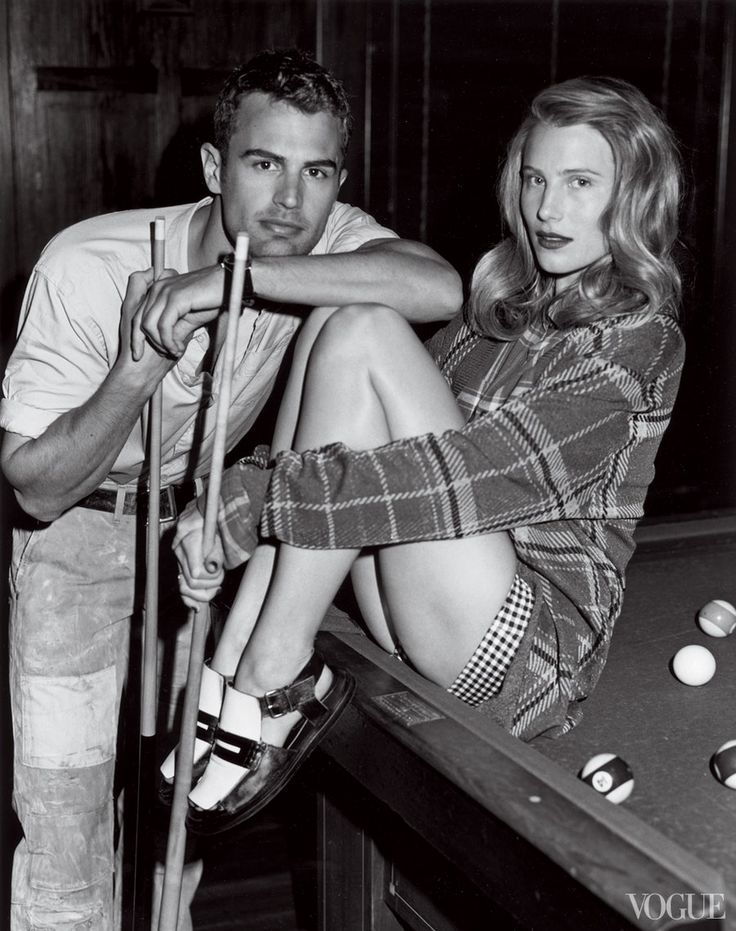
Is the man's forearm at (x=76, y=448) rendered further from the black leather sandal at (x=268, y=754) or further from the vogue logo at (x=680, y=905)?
the vogue logo at (x=680, y=905)

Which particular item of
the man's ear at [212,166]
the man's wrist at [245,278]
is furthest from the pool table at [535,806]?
the man's ear at [212,166]

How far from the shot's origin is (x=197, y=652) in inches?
60.5

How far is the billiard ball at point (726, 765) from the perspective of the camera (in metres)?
1.42

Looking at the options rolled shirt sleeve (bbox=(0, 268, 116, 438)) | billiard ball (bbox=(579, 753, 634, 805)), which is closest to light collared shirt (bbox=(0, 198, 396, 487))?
rolled shirt sleeve (bbox=(0, 268, 116, 438))

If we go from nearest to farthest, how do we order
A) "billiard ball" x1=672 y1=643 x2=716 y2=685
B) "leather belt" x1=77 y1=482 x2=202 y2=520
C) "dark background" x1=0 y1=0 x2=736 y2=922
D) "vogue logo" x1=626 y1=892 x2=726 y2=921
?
1. "vogue logo" x1=626 y1=892 x2=726 y2=921
2. "billiard ball" x1=672 y1=643 x2=716 y2=685
3. "leather belt" x1=77 y1=482 x2=202 y2=520
4. "dark background" x1=0 y1=0 x2=736 y2=922

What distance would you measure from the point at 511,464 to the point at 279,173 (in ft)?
2.25

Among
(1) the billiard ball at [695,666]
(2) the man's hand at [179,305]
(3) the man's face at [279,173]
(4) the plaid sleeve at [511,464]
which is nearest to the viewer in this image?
(4) the plaid sleeve at [511,464]

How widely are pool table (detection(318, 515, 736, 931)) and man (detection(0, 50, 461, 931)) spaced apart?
482 millimetres

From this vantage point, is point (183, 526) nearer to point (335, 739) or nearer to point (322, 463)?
point (322, 463)

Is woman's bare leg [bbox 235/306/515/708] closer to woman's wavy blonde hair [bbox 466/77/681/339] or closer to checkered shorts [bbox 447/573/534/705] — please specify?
checkered shorts [bbox 447/573/534/705]

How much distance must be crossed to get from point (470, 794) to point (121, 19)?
262cm

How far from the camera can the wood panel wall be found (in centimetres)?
319

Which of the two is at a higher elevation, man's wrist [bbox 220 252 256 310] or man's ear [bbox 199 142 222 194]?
man's ear [bbox 199 142 222 194]

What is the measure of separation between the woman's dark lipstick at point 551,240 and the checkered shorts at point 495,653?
572 millimetres
